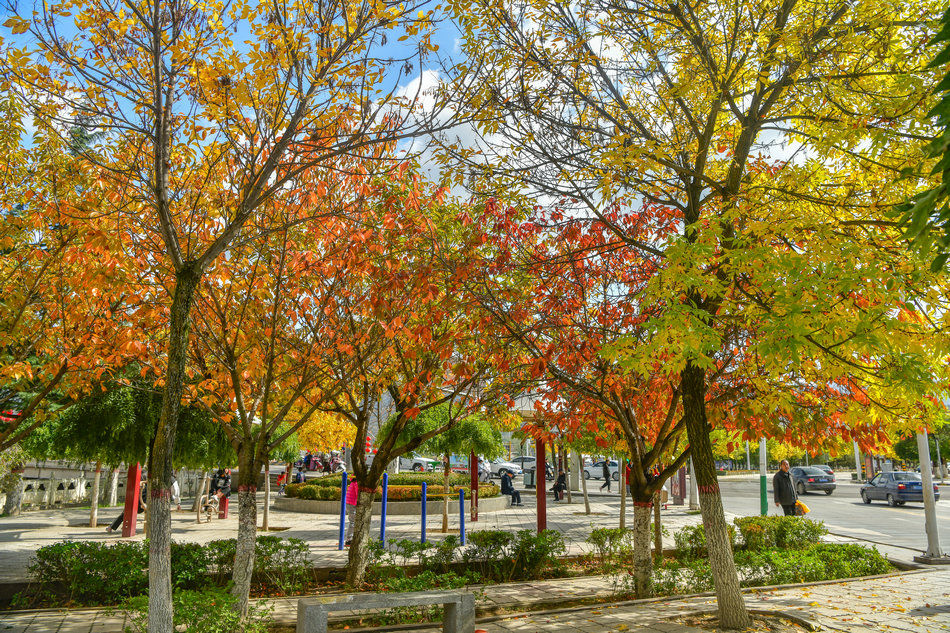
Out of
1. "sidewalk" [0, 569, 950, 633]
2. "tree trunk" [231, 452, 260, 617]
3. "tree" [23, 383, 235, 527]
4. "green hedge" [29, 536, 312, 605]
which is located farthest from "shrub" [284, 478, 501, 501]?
"tree trunk" [231, 452, 260, 617]

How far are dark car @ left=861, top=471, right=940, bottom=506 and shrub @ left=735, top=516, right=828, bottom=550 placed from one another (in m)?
17.1

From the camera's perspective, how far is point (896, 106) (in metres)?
5.33

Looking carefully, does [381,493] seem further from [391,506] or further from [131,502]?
[131,502]

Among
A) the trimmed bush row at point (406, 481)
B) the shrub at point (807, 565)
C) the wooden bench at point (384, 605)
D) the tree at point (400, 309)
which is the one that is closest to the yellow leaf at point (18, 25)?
the tree at point (400, 309)

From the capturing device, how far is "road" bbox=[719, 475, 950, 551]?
14.7m

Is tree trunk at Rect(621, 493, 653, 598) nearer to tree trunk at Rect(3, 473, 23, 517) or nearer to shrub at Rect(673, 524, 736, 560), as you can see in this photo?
shrub at Rect(673, 524, 736, 560)

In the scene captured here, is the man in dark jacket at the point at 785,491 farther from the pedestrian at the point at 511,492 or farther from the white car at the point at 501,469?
the white car at the point at 501,469

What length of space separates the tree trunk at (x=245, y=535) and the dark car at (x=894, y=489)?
2704 centimetres

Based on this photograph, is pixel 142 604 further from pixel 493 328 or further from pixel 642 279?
pixel 642 279

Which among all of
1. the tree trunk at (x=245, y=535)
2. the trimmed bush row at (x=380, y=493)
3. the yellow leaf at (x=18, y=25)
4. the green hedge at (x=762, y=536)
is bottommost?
the trimmed bush row at (x=380, y=493)

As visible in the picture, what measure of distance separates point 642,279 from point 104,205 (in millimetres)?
6944

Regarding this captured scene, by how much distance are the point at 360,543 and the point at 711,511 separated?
4.83 m

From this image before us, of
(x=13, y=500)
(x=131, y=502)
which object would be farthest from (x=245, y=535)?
(x=13, y=500)

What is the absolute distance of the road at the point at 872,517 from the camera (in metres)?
14.7
